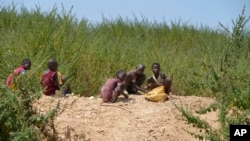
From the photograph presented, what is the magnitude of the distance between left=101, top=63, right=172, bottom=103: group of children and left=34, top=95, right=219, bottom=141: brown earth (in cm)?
18

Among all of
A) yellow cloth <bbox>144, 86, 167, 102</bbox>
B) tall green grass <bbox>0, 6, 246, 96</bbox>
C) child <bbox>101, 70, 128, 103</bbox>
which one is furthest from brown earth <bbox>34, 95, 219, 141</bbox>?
tall green grass <bbox>0, 6, 246, 96</bbox>

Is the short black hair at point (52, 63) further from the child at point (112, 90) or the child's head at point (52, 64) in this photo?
the child at point (112, 90)

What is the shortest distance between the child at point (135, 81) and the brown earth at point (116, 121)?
134cm

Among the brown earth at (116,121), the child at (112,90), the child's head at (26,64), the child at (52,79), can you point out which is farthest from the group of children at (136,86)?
the child's head at (26,64)

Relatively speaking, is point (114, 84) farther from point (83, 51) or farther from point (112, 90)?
point (83, 51)

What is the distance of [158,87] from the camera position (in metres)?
7.98

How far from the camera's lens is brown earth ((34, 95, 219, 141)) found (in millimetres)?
5812

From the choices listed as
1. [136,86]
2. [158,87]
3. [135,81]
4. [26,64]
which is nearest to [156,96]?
[158,87]

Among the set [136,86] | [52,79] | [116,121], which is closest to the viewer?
[116,121]

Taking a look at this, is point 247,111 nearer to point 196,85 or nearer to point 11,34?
point 196,85

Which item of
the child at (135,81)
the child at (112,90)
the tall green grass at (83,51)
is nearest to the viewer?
the child at (112,90)

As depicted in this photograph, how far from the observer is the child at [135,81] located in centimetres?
840

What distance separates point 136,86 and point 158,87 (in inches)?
24.5

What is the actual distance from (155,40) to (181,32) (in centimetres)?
141
